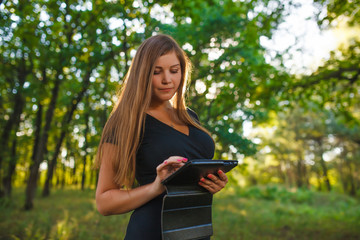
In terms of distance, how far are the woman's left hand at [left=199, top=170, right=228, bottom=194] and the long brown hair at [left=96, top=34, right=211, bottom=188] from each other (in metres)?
0.42

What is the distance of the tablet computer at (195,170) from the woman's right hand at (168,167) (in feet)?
0.15

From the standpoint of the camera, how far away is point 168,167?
4.17ft

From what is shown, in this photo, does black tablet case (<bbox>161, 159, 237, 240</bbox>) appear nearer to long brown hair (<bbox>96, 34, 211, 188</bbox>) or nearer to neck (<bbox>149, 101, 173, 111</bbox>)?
long brown hair (<bbox>96, 34, 211, 188</bbox>)

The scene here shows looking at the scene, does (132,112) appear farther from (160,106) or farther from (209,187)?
(209,187)

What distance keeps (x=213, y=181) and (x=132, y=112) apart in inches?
23.4

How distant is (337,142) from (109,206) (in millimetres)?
29515

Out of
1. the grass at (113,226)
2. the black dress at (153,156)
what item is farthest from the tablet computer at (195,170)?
the grass at (113,226)

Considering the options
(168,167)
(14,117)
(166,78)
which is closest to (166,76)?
(166,78)

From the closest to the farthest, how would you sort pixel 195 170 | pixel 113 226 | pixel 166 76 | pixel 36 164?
pixel 195 170 → pixel 166 76 → pixel 113 226 → pixel 36 164

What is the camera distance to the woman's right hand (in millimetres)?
1228

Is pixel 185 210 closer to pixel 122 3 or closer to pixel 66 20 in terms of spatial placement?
pixel 122 3

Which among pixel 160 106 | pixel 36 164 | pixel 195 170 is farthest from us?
pixel 36 164

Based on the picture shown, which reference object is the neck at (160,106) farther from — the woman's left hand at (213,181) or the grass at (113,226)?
the grass at (113,226)

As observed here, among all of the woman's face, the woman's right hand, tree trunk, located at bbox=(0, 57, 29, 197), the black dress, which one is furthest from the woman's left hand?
tree trunk, located at bbox=(0, 57, 29, 197)
